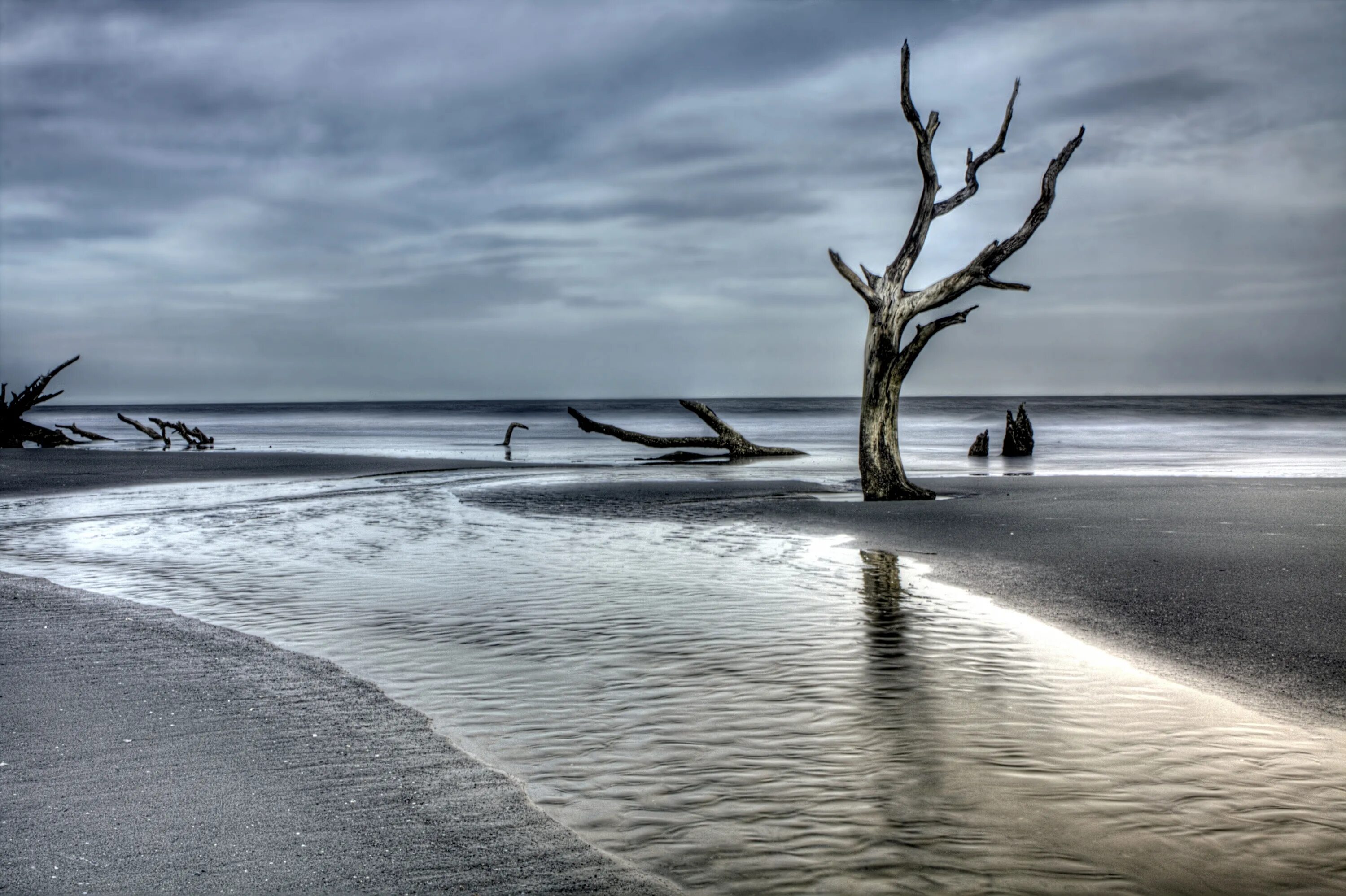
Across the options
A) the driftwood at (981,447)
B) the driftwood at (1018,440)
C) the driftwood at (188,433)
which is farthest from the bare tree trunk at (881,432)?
the driftwood at (188,433)

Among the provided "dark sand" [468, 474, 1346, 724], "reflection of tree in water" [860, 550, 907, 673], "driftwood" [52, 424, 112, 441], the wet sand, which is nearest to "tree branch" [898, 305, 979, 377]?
"dark sand" [468, 474, 1346, 724]

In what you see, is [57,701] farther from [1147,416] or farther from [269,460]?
[1147,416]

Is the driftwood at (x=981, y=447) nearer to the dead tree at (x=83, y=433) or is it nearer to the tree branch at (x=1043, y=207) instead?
the tree branch at (x=1043, y=207)

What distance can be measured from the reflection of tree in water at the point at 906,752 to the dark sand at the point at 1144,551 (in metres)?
1.42

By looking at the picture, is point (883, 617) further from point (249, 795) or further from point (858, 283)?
point (858, 283)

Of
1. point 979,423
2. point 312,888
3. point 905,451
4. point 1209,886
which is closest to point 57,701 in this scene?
point 312,888

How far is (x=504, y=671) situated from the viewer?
600 cm

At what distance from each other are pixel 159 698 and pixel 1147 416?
86.6 meters

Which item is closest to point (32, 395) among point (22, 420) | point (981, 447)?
point (22, 420)

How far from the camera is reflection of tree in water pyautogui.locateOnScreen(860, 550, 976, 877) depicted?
3.58 meters

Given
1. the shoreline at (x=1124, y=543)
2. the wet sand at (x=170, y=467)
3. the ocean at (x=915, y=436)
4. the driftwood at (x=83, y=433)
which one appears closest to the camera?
the shoreline at (x=1124, y=543)

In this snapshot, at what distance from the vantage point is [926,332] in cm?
1563

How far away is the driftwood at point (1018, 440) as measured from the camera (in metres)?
30.4

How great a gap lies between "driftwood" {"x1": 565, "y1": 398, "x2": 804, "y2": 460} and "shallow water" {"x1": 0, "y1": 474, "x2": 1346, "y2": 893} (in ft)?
61.5
